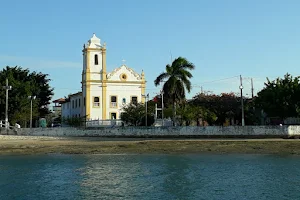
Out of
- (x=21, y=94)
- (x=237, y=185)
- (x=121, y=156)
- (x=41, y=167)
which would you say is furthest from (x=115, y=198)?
(x=21, y=94)

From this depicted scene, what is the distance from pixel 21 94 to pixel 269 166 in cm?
4632

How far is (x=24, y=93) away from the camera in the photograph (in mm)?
66875

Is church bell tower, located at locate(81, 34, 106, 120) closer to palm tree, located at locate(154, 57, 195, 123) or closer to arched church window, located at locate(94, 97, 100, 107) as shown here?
arched church window, located at locate(94, 97, 100, 107)

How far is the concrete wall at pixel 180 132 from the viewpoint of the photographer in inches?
1941

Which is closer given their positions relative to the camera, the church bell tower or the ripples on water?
the ripples on water

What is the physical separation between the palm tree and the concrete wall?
639 centimetres

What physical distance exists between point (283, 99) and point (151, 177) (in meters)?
32.8

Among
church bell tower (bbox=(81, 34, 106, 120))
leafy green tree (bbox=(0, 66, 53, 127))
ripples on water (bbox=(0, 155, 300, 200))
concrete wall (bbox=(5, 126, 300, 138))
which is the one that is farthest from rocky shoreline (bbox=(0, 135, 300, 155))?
church bell tower (bbox=(81, 34, 106, 120))

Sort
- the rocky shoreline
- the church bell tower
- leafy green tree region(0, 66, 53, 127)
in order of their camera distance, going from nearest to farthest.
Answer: the rocky shoreline → leafy green tree region(0, 66, 53, 127) → the church bell tower

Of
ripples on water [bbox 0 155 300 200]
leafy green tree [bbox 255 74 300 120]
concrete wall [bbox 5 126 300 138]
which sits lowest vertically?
ripples on water [bbox 0 155 300 200]

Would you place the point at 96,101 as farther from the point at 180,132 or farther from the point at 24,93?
the point at 180,132

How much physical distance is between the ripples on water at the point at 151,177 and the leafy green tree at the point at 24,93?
30.1 meters

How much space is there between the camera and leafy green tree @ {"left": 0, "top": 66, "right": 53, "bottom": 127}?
64938 millimetres

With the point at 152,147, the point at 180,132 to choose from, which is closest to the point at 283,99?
the point at 180,132
